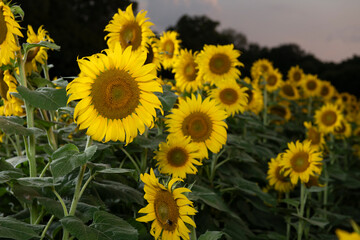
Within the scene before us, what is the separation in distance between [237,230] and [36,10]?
12.7m

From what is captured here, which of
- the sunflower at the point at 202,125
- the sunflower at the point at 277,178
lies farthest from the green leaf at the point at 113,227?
the sunflower at the point at 277,178

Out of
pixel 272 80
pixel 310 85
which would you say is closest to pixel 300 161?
pixel 272 80

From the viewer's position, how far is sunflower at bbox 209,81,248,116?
10.5 feet

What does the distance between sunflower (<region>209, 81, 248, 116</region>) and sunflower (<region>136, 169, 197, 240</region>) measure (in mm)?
1567

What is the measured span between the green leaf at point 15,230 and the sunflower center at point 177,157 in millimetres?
741

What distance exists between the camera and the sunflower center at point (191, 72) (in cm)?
319

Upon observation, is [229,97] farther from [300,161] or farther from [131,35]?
[131,35]

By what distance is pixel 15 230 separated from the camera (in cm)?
161

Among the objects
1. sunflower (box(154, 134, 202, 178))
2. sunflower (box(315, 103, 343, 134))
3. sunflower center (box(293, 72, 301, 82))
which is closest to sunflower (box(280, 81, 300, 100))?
sunflower center (box(293, 72, 301, 82))

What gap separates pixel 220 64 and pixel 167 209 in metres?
1.62

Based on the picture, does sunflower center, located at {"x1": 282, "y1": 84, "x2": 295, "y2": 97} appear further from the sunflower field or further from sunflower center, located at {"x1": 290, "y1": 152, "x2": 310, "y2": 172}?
sunflower center, located at {"x1": 290, "y1": 152, "x2": 310, "y2": 172}

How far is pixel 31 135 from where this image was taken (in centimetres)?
204

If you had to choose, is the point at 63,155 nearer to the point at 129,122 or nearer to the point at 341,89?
the point at 129,122

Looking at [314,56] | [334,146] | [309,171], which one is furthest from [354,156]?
[314,56]
